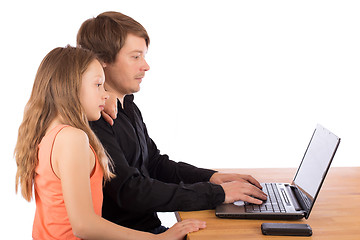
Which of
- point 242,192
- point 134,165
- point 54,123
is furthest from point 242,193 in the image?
point 54,123

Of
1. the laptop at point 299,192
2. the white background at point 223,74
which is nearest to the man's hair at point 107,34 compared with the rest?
the laptop at point 299,192

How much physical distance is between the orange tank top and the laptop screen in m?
0.73

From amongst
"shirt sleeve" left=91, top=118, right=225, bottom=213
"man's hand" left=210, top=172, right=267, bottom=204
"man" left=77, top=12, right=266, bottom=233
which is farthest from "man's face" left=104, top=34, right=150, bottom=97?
"man's hand" left=210, top=172, right=267, bottom=204

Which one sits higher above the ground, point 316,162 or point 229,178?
point 316,162

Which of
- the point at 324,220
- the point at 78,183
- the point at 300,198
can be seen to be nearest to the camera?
the point at 78,183

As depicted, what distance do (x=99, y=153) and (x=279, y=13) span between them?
9.01 feet

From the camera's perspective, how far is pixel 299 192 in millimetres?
1842

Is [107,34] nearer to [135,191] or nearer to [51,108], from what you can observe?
[51,108]

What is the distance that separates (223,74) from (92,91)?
242 cm

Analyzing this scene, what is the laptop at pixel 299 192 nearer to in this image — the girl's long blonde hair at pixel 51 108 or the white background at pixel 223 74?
the girl's long blonde hair at pixel 51 108

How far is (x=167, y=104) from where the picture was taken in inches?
150

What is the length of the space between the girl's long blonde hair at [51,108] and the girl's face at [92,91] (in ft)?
0.07

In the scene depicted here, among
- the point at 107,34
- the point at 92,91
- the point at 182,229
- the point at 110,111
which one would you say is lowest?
the point at 182,229

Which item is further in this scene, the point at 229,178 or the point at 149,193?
the point at 229,178
